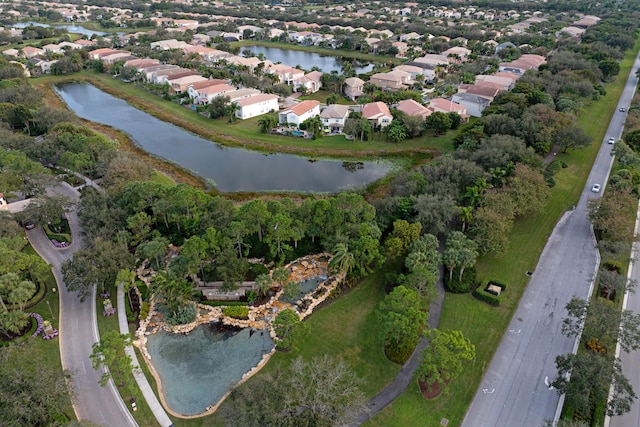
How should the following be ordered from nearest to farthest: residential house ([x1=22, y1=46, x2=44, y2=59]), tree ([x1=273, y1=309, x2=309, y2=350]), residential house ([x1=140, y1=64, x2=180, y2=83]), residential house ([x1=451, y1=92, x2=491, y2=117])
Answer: tree ([x1=273, y1=309, x2=309, y2=350]) → residential house ([x1=451, y1=92, x2=491, y2=117]) → residential house ([x1=140, y1=64, x2=180, y2=83]) → residential house ([x1=22, y1=46, x2=44, y2=59])

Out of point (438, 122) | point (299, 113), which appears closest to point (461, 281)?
point (438, 122)

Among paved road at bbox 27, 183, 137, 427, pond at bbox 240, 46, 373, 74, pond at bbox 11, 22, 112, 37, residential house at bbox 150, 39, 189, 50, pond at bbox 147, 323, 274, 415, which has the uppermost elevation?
residential house at bbox 150, 39, 189, 50

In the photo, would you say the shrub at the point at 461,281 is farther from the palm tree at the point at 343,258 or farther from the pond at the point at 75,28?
the pond at the point at 75,28

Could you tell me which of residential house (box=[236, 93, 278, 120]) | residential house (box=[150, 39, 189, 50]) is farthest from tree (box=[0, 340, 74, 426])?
residential house (box=[150, 39, 189, 50])

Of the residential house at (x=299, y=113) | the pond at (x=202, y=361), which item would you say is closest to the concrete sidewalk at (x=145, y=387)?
the pond at (x=202, y=361)

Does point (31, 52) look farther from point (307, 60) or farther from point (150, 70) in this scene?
point (307, 60)

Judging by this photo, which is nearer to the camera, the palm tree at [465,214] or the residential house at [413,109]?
the palm tree at [465,214]

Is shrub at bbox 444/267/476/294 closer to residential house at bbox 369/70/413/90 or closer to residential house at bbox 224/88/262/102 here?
residential house at bbox 224/88/262/102
